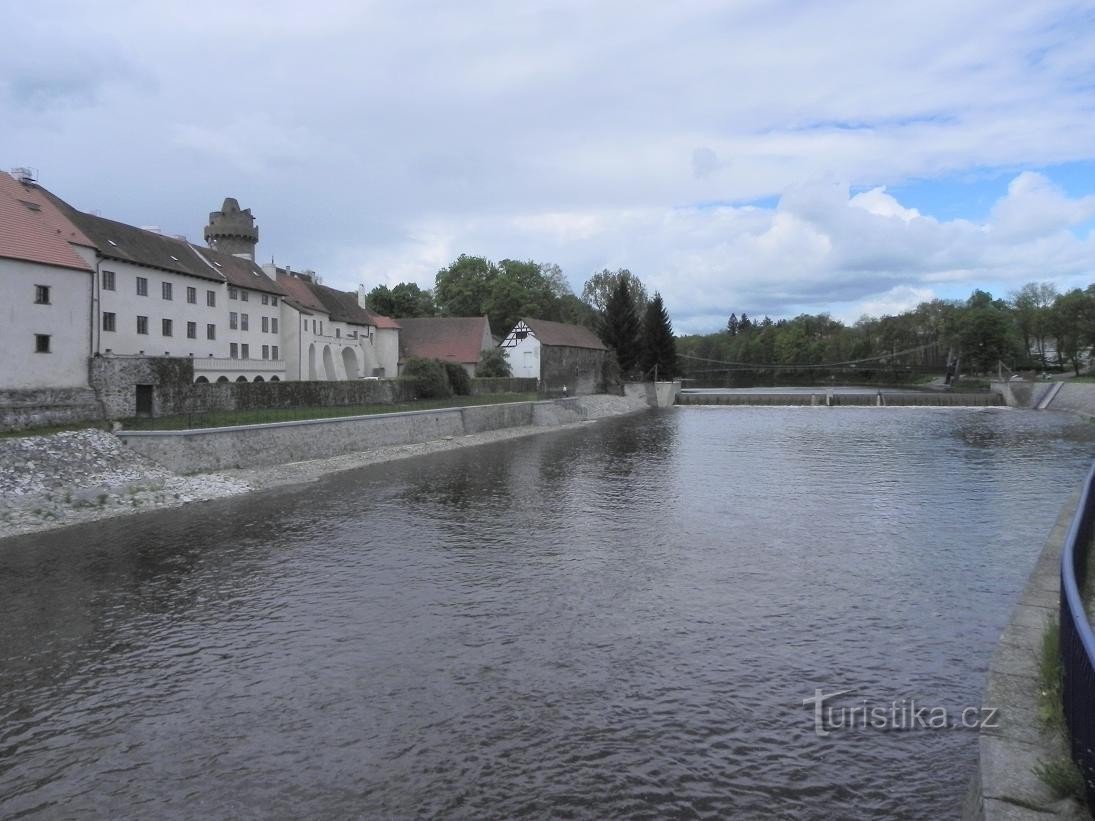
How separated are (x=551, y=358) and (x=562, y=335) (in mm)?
5403

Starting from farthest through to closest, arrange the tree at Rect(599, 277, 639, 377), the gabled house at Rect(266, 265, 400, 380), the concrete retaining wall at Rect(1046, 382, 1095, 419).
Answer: the tree at Rect(599, 277, 639, 377), the concrete retaining wall at Rect(1046, 382, 1095, 419), the gabled house at Rect(266, 265, 400, 380)

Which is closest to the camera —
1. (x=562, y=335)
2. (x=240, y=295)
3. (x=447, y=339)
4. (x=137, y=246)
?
(x=137, y=246)

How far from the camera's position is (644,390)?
74.8 metres

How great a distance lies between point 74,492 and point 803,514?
19.5 metres

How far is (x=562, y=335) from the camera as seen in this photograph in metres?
73.2

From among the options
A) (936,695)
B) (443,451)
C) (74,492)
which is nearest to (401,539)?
(74,492)

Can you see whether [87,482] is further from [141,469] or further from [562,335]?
[562,335]

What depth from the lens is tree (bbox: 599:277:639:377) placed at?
78.5m

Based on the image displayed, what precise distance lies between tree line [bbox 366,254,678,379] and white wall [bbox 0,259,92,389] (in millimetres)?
47105

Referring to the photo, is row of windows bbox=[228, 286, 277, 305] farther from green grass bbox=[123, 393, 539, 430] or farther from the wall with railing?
the wall with railing

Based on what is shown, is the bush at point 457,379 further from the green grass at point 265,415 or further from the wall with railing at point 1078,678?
the wall with railing at point 1078,678

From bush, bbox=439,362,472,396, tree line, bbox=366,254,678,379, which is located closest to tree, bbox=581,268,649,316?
tree line, bbox=366,254,678,379

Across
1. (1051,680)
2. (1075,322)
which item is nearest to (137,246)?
(1051,680)

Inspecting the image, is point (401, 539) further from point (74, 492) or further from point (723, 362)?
point (723, 362)
